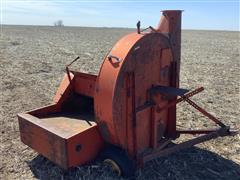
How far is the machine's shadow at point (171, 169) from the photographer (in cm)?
424

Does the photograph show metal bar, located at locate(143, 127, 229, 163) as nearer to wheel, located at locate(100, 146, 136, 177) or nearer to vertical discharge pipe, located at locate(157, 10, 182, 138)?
wheel, located at locate(100, 146, 136, 177)

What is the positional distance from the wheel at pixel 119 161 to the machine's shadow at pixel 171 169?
15 cm

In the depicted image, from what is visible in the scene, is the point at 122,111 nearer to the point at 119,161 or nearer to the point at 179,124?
the point at 119,161

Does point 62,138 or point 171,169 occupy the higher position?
point 62,138

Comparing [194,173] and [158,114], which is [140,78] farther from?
[194,173]

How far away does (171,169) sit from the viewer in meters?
4.53

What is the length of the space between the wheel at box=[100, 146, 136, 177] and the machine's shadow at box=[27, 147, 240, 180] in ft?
0.51

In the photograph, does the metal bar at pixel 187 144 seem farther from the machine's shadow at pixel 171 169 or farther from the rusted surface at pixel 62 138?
the rusted surface at pixel 62 138

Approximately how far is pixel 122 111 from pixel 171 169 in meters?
1.21

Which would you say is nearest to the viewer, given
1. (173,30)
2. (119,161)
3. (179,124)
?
(119,161)

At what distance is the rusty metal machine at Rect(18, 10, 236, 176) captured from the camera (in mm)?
3826

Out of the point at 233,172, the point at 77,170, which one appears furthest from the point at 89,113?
the point at 233,172

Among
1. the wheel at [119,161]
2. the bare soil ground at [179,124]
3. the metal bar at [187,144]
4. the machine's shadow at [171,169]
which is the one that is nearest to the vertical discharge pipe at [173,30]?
the metal bar at [187,144]

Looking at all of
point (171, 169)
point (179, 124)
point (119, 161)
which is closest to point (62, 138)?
point (119, 161)
